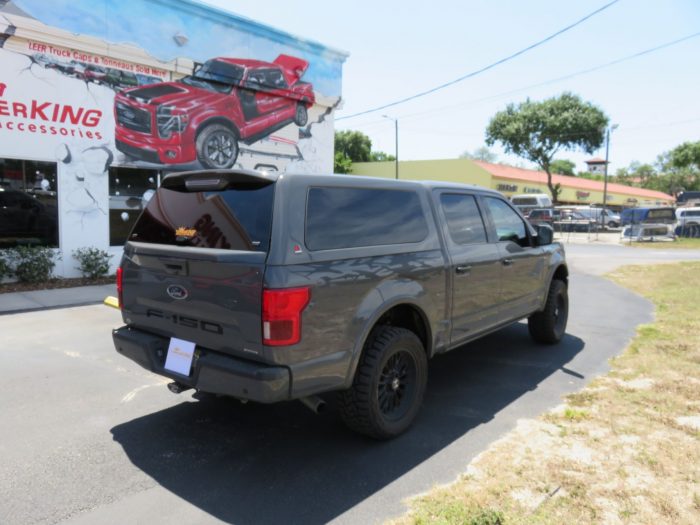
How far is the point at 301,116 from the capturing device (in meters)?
14.5

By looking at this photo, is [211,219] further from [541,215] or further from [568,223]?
[568,223]

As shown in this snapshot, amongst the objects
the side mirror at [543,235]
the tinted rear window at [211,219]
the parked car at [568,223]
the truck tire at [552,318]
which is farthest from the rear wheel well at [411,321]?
the parked car at [568,223]

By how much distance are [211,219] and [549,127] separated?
42666mm

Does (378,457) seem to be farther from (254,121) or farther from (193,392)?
(254,121)

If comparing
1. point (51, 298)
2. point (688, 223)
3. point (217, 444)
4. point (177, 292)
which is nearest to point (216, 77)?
point (51, 298)

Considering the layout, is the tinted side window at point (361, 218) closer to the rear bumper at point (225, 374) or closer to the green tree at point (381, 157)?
the rear bumper at point (225, 374)

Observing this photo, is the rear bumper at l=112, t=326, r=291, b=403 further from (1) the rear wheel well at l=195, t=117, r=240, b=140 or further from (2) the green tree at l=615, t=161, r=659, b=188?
(2) the green tree at l=615, t=161, r=659, b=188

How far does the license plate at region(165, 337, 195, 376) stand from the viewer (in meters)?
3.24

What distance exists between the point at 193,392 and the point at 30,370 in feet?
5.96

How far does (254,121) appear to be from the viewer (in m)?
13.2

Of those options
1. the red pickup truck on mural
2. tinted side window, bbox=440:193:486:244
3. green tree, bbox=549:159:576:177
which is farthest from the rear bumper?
green tree, bbox=549:159:576:177

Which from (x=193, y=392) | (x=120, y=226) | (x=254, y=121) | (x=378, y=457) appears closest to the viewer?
(x=378, y=457)

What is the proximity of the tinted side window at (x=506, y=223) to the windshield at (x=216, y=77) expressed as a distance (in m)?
9.15

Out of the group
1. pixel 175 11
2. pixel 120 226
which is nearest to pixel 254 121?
pixel 175 11
